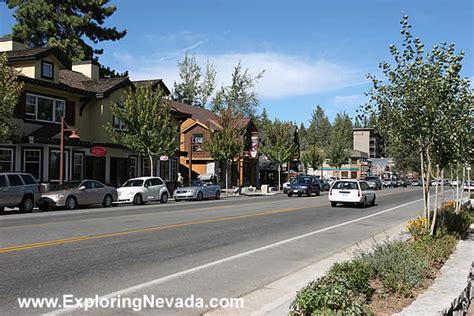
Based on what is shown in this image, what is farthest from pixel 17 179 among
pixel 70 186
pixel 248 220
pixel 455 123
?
pixel 455 123

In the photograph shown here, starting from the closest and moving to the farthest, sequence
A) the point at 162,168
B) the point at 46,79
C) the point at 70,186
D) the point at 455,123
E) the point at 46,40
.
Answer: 1. the point at 455,123
2. the point at 70,186
3. the point at 46,79
4. the point at 162,168
5. the point at 46,40

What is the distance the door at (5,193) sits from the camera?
20875mm

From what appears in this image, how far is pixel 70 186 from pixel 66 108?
8.85 metres

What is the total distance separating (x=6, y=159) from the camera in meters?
28.4

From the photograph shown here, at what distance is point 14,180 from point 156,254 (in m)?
13.5

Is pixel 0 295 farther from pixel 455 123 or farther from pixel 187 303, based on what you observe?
pixel 455 123

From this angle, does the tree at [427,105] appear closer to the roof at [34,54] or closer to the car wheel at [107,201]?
the car wheel at [107,201]

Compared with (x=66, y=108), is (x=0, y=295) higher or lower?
lower

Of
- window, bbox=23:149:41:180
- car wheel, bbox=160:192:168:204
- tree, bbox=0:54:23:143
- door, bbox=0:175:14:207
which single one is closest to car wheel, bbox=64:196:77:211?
door, bbox=0:175:14:207

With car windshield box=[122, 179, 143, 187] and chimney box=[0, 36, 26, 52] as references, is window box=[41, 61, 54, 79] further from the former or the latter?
car windshield box=[122, 179, 143, 187]

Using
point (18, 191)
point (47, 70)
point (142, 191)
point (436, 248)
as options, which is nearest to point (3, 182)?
point (18, 191)

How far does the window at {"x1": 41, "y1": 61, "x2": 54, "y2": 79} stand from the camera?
3122 centimetres

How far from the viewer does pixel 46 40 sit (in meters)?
48.7

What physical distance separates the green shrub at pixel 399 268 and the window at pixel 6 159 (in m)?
24.8
